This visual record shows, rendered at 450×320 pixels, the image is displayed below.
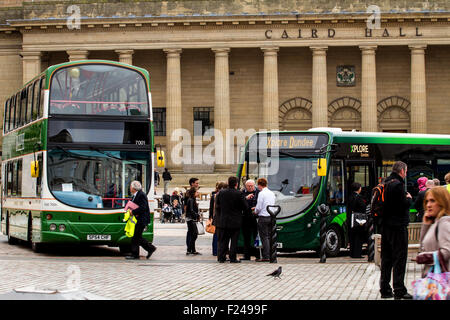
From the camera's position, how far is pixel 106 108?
67.4 ft

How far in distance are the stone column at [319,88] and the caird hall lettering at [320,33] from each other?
882mm

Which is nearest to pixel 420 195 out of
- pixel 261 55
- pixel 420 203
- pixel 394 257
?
pixel 420 203

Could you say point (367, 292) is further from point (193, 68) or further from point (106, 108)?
point (193, 68)

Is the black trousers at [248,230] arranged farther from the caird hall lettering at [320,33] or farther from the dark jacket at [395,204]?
the caird hall lettering at [320,33]

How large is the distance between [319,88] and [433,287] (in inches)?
1817

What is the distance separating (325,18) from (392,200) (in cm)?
4161

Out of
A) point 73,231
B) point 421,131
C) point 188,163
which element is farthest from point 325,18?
point 73,231

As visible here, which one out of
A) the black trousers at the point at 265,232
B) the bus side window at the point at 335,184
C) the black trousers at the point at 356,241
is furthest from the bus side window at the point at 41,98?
the black trousers at the point at 356,241

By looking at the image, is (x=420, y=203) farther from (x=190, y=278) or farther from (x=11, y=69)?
(x=11, y=69)

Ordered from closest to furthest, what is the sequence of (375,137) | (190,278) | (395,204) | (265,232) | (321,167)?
(395,204) < (190,278) < (265,232) < (321,167) < (375,137)

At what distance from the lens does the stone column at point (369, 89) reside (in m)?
53.7

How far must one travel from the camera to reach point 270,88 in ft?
178

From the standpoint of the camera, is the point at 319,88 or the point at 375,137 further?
the point at 319,88

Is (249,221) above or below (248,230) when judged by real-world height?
above
